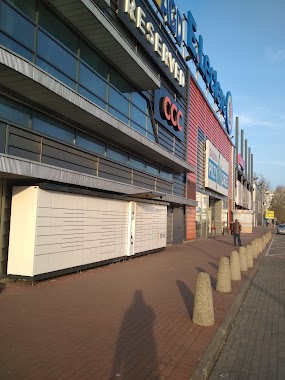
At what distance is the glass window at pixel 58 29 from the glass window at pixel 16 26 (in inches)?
28.7

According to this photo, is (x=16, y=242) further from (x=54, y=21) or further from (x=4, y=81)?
(x=54, y=21)

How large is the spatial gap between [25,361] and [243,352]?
298cm

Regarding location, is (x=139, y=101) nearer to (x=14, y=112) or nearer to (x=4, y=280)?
(x=14, y=112)

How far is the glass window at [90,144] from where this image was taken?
41.3ft

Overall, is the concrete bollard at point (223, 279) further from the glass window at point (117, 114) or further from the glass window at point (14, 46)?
the glass window at point (117, 114)

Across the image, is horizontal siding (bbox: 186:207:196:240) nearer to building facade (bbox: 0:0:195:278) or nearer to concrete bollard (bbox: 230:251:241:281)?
building facade (bbox: 0:0:195:278)

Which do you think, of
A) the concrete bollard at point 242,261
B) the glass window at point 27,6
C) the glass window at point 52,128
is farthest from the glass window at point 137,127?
the glass window at point 27,6

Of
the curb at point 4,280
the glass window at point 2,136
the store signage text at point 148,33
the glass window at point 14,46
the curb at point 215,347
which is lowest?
the curb at point 215,347

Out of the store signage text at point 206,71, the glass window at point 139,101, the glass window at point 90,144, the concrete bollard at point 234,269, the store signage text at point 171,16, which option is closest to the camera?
the concrete bollard at point 234,269

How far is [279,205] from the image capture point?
4205 inches

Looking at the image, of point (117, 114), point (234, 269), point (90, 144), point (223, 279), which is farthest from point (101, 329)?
point (117, 114)

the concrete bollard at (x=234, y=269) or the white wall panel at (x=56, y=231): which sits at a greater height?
the white wall panel at (x=56, y=231)

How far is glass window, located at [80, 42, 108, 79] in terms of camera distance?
40.9 feet

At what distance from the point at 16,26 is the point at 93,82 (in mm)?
4116
